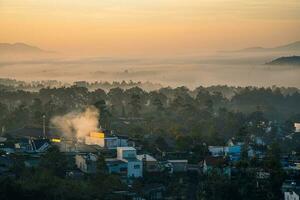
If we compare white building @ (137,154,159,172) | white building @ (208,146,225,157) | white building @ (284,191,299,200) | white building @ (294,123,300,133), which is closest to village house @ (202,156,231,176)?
white building @ (137,154,159,172)

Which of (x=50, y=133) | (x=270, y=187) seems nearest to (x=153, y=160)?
(x=270, y=187)

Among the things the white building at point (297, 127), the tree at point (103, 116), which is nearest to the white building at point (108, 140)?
the tree at point (103, 116)

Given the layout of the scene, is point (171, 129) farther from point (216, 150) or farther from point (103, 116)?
point (216, 150)

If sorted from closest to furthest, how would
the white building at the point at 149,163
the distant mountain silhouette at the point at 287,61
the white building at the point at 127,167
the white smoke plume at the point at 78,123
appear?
1. the white building at the point at 127,167
2. the white building at the point at 149,163
3. the white smoke plume at the point at 78,123
4. the distant mountain silhouette at the point at 287,61

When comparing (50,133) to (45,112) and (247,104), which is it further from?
(247,104)

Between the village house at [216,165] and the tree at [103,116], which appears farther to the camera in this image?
the tree at [103,116]

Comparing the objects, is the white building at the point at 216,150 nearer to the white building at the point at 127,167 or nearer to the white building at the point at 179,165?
the white building at the point at 179,165

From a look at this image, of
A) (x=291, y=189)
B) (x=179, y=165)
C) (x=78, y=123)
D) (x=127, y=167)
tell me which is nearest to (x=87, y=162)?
(x=127, y=167)

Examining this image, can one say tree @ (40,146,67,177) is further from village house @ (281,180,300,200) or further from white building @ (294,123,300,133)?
white building @ (294,123,300,133)
